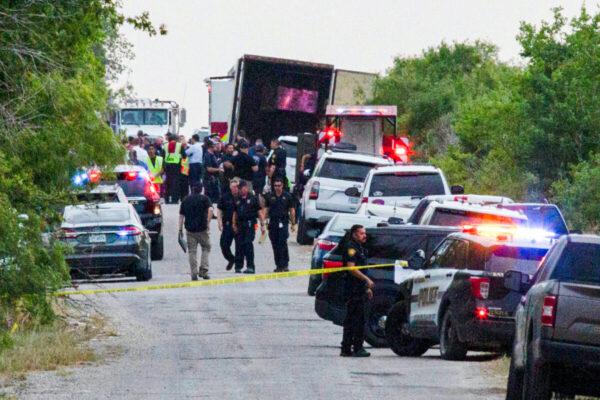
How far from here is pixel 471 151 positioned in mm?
53344

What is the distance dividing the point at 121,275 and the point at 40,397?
1598cm

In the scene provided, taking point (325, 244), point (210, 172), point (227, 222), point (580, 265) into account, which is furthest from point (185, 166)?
point (580, 265)

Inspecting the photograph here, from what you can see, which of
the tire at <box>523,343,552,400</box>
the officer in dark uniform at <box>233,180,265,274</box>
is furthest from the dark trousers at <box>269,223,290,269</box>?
the tire at <box>523,343,552,400</box>

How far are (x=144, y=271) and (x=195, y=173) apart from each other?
14.9m

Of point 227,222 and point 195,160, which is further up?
point 195,160

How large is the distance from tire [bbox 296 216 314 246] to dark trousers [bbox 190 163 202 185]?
581 centimetres

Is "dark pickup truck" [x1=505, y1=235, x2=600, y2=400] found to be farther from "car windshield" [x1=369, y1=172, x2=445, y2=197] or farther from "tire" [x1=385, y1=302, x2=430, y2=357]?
"car windshield" [x1=369, y1=172, x2=445, y2=197]

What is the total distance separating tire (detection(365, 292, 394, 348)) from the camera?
21531mm

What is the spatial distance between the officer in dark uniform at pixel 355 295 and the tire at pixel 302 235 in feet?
60.3

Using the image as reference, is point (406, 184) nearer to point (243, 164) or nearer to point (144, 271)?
point (144, 271)

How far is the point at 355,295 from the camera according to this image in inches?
796

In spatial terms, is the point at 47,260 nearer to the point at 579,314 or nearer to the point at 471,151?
the point at 579,314

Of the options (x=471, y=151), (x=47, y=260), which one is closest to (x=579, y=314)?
(x=47, y=260)

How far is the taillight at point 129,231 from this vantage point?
30.3 meters
